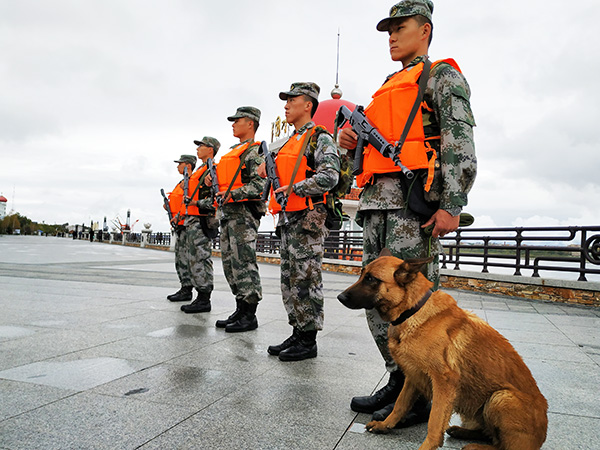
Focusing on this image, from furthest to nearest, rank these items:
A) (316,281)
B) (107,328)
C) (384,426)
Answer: (107,328) < (316,281) < (384,426)

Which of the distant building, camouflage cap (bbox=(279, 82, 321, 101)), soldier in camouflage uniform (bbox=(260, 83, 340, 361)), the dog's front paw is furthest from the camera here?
the distant building

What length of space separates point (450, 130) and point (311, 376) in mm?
1884

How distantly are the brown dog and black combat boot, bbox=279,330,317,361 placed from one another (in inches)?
51.7

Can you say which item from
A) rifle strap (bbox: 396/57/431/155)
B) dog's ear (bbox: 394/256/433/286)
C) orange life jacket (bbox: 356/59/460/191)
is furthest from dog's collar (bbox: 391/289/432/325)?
rifle strap (bbox: 396/57/431/155)

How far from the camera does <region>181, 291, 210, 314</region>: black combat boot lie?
546cm

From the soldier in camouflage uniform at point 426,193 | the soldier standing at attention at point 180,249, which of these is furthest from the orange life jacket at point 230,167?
the soldier in camouflage uniform at point 426,193

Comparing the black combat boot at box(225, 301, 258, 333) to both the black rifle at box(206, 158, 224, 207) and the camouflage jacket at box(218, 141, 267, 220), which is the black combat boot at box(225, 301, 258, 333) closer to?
the camouflage jacket at box(218, 141, 267, 220)

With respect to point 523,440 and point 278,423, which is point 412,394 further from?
point 278,423

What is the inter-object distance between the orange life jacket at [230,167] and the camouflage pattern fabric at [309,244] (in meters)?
1.29

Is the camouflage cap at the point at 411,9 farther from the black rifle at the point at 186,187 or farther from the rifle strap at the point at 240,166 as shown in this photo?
the black rifle at the point at 186,187

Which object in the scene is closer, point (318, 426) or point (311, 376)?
point (318, 426)

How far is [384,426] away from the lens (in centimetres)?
206

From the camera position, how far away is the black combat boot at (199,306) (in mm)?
5461

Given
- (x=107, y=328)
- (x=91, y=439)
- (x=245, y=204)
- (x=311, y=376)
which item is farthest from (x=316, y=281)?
(x=107, y=328)
